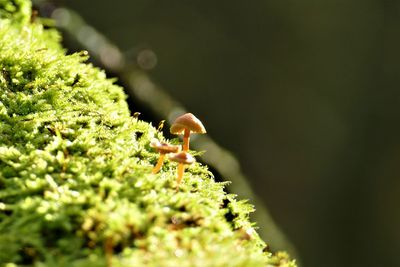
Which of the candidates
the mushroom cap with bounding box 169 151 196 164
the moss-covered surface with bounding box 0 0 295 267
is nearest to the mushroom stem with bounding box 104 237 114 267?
the moss-covered surface with bounding box 0 0 295 267

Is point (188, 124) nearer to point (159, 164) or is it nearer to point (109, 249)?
point (159, 164)

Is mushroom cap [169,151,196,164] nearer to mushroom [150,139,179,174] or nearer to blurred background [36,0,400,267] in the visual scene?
mushroom [150,139,179,174]

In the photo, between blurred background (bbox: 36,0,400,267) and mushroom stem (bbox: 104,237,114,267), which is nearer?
mushroom stem (bbox: 104,237,114,267)

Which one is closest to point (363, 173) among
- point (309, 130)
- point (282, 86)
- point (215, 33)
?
point (309, 130)

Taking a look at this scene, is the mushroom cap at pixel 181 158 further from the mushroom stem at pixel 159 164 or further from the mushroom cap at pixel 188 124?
the mushroom cap at pixel 188 124

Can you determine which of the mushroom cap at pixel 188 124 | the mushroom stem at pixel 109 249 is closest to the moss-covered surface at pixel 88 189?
the mushroom stem at pixel 109 249

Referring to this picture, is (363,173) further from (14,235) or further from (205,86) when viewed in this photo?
(14,235)

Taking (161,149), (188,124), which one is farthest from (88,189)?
(188,124)
